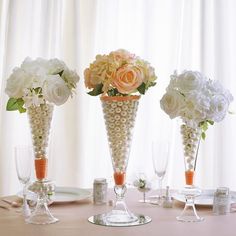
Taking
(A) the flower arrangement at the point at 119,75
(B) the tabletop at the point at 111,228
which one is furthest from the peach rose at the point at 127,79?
(B) the tabletop at the point at 111,228

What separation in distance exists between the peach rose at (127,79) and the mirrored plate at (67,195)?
57 cm

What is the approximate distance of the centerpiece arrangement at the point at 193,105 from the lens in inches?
64.5

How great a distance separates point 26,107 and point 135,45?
157 cm

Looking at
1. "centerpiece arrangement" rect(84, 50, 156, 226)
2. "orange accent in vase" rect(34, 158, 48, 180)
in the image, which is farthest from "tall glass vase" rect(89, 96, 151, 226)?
"orange accent in vase" rect(34, 158, 48, 180)

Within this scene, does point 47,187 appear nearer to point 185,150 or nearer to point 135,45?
point 185,150

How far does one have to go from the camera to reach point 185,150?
172cm

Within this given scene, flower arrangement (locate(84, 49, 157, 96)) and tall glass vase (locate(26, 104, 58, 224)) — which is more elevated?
flower arrangement (locate(84, 49, 157, 96))

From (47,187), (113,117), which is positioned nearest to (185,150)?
Answer: (113,117)

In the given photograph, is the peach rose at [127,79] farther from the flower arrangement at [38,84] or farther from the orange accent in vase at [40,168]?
the orange accent in vase at [40,168]

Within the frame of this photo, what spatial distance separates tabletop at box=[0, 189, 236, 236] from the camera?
1567 millimetres

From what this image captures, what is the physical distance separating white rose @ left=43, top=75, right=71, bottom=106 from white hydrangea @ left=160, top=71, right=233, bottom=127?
1.12 ft

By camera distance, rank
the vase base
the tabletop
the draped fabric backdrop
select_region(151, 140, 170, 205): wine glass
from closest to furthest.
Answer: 1. the tabletop
2. the vase base
3. select_region(151, 140, 170, 205): wine glass
4. the draped fabric backdrop

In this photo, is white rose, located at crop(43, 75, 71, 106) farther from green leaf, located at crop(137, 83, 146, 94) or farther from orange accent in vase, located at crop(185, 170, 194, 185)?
orange accent in vase, located at crop(185, 170, 194, 185)

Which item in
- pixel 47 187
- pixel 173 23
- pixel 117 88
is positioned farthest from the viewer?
pixel 173 23
